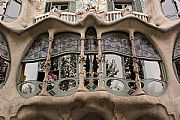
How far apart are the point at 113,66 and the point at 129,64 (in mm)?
652

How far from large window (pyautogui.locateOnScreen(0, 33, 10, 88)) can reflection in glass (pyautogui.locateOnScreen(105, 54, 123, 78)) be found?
3841 millimetres

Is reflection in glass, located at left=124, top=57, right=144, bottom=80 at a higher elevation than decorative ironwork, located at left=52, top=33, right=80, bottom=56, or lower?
lower

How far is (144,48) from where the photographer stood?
12625 mm

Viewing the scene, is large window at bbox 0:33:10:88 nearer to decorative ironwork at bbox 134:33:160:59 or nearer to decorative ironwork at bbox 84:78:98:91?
decorative ironwork at bbox 84:78:98:91

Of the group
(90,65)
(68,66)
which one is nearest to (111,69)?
(90,65)

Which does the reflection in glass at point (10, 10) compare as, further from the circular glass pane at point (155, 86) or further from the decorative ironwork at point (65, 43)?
the circular glass pane at point (155, 86)

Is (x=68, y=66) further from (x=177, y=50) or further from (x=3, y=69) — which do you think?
(x=177, y=50)

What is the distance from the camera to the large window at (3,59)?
1207cm

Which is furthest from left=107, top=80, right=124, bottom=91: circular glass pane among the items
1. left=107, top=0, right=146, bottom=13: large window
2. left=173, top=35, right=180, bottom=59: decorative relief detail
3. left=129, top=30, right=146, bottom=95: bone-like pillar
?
left=107, top=0, right=146, bottom=13: large window

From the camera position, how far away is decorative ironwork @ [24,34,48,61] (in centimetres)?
1247

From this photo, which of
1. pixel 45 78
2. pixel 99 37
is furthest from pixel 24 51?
pixel 99 37

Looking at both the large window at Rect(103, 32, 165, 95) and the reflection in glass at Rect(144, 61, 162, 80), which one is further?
the reflection in glass at Rect(144, 61, 162, 80)

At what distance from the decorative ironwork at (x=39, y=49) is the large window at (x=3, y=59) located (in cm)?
74

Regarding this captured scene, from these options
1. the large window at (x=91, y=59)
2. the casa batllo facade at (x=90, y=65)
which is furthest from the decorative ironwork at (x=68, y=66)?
the large window at (x=91, y=59)
